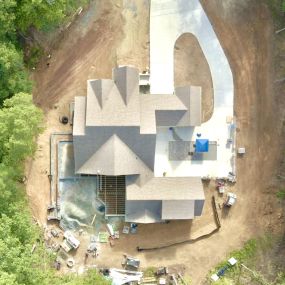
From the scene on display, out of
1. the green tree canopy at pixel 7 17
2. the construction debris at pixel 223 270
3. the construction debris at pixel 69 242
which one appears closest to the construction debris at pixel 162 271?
the construction debris at pixel 223 270

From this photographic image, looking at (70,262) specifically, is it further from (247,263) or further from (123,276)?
(247,263)

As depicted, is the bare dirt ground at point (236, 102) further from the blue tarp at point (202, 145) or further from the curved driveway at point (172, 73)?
the blue tarp at point (202, 145)

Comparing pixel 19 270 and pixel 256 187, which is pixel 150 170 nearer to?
pixel 256 187

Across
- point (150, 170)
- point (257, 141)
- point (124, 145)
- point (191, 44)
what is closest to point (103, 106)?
point (124, 145)

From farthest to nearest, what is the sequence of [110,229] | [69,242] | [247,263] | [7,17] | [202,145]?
1. [247,263]
2. [110,229]
3. [69,242]
4. [202,145]
5. [7,17]

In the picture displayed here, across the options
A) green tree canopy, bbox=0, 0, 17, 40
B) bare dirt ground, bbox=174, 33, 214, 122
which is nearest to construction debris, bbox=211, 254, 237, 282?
bare dirt ground, bbox=174, 33, 214, 122

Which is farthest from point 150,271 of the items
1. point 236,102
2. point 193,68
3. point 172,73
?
point 193,68
